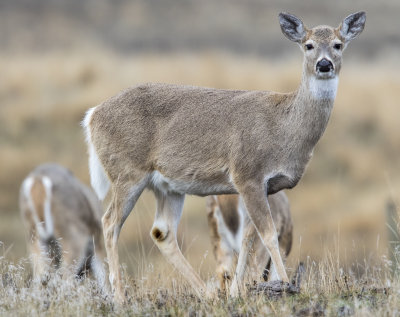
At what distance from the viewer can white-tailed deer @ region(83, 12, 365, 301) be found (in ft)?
24.6

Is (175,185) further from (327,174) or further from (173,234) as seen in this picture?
(327,174)

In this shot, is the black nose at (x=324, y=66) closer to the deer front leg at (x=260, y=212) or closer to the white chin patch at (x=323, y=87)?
the white chin patch at (x=323, y=87)

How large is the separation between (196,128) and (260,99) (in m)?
0.56

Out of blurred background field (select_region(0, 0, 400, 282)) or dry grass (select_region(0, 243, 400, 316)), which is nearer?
dry grass (select_region(0, 243, 400, 316))

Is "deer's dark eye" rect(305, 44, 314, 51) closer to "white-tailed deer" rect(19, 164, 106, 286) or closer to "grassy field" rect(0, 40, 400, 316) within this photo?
"grassy field" rect(0, 40, 400, 316)

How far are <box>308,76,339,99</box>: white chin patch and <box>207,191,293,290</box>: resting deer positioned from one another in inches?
59.5

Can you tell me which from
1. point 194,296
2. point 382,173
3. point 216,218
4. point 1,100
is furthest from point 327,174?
point 194,296

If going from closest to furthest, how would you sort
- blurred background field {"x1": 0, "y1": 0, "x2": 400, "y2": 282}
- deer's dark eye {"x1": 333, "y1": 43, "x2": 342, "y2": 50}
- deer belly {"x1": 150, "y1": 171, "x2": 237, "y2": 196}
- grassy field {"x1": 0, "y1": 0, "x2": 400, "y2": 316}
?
grassy field {"x1": 0, "y1": 0, "x2": 400, "y2": 316} → deer's dark eye {"x1": 333, "y1": 43, "x2": 342, "y2": 50} → deer belly {"x1": 150, "y1": 171, "x2": 237, "y2": 196} → blurred background field {"x1": 0, "y1": 0, "x2": 400, "y2": 282}

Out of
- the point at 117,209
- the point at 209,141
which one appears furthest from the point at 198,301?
the point at 209,141

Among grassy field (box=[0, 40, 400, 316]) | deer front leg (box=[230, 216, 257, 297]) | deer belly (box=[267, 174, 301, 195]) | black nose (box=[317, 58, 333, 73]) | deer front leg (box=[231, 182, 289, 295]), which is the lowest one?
grassy field (box=[0, 40, 400, 316])

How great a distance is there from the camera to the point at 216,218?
9445 millimetres

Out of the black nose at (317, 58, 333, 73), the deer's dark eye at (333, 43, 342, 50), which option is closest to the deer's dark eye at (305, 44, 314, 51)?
the deer's dark eye at (333, 43, 342, 50)

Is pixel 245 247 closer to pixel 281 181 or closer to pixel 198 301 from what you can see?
pixel 281 181

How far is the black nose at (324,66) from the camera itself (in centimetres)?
730
